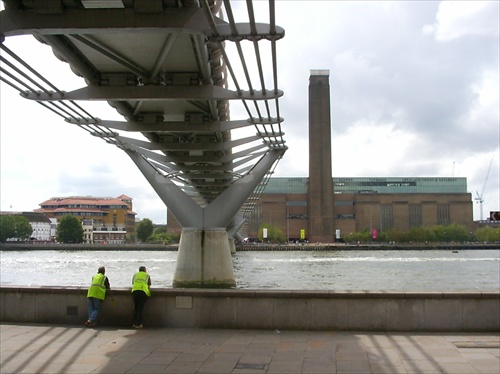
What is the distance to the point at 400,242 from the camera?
14900cm

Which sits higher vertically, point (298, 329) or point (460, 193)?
point (460, 193)

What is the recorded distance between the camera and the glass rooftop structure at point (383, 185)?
15375 cm

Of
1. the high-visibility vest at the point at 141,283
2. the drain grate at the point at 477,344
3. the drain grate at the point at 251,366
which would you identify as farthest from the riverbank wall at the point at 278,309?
the drain grate at the point at 251,366

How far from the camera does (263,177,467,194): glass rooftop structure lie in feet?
504

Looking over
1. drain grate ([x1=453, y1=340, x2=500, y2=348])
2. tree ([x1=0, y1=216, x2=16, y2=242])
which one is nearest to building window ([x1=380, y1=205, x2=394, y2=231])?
tree ([x1=0, y1=216, x2=16, y2=242])

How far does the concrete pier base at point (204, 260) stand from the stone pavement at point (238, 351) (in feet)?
65.3

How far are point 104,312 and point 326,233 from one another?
128106mm

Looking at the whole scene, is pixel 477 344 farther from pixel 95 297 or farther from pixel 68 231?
pixel 68 231

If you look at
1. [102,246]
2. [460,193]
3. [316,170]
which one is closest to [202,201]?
[316,170]

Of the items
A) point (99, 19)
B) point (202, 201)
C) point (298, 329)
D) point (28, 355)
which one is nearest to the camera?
point (28, 355)

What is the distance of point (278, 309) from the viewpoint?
10.7 m

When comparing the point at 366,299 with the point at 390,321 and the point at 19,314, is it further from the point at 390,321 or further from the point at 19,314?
the point at 19,314

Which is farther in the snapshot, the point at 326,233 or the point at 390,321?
the point at 326,233

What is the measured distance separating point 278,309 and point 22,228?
176 metres
